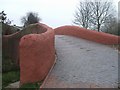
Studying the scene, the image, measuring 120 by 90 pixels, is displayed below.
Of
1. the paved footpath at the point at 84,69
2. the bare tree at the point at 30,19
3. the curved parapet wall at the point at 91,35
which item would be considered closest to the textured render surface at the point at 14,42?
the paved footpath at the point at 84,69

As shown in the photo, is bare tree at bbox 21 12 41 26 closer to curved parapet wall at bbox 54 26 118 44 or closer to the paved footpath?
curved parapet wall at bbox 54 26 118 44

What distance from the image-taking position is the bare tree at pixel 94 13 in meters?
44.5

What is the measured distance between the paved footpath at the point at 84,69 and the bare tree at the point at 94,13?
2919 cm

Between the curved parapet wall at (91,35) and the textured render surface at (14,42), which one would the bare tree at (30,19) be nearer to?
the curved parapet wall at (91,35)

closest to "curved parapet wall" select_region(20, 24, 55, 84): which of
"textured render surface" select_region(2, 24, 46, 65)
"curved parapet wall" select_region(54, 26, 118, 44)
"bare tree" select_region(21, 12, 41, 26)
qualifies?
"textured render surface" select_region(2, 24, 46, 65)

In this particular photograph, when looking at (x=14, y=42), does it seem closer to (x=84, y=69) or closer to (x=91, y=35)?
(x=91, y=35)

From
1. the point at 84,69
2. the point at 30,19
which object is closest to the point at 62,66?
the point at 84,69

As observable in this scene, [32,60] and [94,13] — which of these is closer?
[32,60]

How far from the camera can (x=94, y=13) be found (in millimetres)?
45406

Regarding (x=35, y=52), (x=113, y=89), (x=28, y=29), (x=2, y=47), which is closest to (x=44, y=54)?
(x=35, y=52)

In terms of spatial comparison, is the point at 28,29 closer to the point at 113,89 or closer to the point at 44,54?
the point at 44,54

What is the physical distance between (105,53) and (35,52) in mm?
5275

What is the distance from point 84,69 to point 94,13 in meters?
35.0

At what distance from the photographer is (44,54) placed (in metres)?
10.7
